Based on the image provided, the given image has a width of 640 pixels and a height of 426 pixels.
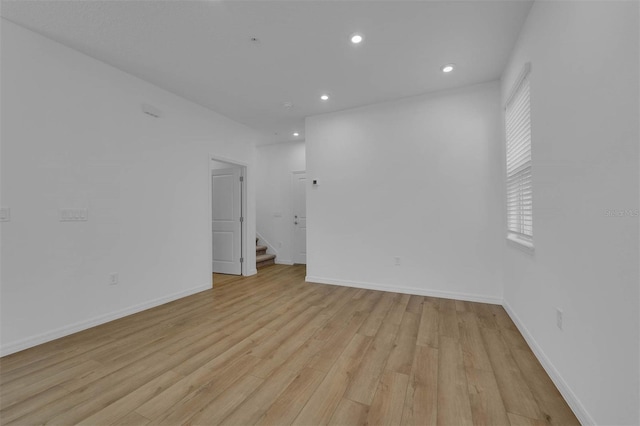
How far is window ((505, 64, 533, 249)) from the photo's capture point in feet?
7.79

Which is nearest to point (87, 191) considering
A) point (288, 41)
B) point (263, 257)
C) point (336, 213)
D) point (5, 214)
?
point (5, 214)

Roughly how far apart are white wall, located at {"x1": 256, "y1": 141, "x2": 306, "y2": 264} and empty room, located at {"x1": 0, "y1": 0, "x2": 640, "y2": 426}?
1.53m

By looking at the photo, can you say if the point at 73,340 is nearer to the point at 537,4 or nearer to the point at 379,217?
the point at 379,217

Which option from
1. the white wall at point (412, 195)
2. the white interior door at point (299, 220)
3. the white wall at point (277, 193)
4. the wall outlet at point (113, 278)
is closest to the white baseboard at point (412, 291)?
the white wall at point (412, 195)

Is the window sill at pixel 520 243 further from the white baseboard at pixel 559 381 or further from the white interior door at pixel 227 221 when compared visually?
the white interior door at pixel 227 221

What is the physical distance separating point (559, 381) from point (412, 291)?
209 cm

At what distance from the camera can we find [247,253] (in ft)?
16.4

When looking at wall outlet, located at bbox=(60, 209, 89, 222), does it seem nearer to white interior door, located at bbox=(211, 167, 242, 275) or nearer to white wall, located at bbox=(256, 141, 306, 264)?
white interior door, located at bbox=(211, 167, 242, 275)

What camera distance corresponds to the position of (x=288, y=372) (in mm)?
1917

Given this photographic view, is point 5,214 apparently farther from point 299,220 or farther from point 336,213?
point 299,220

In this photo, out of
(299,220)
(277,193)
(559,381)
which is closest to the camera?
→ (559,381)

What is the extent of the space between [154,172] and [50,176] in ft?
3.35

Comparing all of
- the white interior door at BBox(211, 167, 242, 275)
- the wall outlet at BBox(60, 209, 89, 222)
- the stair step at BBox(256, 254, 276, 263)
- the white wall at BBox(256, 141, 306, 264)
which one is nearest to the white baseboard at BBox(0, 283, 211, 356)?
the wall outlet at BBox(60, 209, 89, 222)

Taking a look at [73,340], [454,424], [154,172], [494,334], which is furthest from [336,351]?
[154,172]
